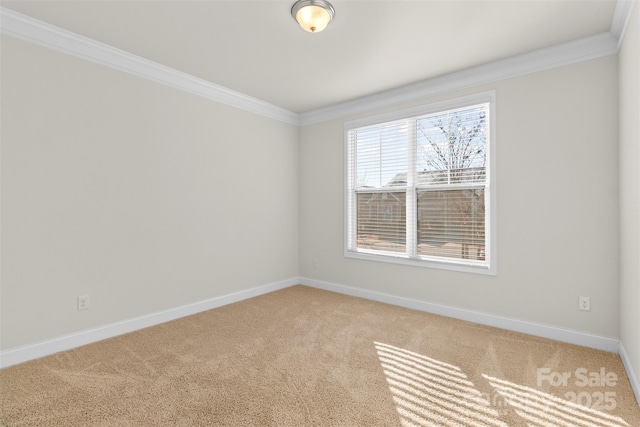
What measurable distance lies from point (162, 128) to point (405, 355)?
3136 millimetres

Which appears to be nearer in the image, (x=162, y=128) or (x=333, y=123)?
(x=162, y=128)

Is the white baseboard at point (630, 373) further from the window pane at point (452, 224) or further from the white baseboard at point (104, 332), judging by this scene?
the white baseboard at point (104, 332)

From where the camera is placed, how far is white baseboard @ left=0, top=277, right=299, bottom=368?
2381 mm

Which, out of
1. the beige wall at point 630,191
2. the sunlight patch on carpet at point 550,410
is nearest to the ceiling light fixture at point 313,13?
the beige wall at point 630,191

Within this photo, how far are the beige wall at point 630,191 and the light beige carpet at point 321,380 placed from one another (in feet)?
1.21

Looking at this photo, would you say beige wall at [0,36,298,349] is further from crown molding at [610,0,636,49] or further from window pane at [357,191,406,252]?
crown molding at [610,0,636,49]

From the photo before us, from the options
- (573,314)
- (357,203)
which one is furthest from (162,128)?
(573,314)

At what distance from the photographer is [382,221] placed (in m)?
4.11

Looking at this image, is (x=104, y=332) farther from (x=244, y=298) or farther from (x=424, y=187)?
(x=424, y=187)

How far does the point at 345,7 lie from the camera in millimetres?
2238

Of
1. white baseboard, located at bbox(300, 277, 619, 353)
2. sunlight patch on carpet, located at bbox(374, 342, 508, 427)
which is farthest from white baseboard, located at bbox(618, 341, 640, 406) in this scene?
sunlight patch on carpet, located at bbox(374, 342, 508, 427)

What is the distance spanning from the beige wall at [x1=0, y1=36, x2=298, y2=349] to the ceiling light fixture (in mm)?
1776

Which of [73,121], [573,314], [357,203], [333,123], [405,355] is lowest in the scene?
[405,355]

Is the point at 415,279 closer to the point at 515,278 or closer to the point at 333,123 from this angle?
the point at 515,278
